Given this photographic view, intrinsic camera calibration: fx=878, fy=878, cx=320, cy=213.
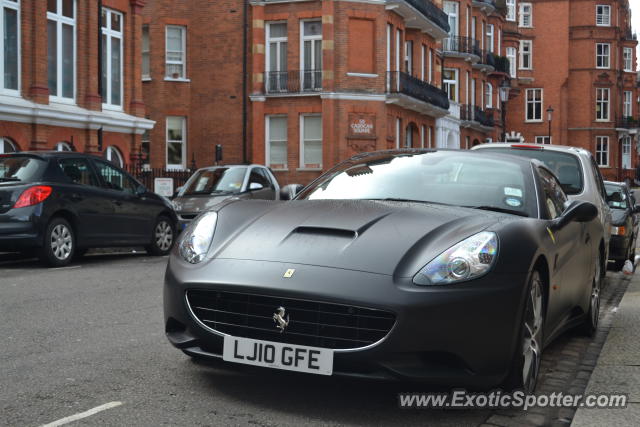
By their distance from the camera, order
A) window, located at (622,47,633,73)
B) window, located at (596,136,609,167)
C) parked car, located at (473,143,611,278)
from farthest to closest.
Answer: window, located at (622,47,633,73), window, located at (596,136,609,167), parked car, located at (473,143,611,278)

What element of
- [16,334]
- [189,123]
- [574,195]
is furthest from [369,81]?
[16,334]

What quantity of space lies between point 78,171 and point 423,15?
98.7 feet

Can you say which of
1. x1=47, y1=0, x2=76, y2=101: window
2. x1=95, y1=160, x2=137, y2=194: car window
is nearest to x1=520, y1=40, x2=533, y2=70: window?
x1=47, y1=0, x2=76, y2=101: window

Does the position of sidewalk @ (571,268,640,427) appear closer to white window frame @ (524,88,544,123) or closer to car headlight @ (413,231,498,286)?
car headlight @ (413,231,498,286)

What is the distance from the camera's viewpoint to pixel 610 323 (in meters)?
8.20

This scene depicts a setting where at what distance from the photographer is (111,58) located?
2739 cm

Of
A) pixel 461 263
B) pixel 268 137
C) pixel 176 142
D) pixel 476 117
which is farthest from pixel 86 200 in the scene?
pixel 476 117

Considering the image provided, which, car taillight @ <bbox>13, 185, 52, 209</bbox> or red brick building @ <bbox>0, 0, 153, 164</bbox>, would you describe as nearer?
car taillight @ <bbox>13, 185, 52, 209</bbox>

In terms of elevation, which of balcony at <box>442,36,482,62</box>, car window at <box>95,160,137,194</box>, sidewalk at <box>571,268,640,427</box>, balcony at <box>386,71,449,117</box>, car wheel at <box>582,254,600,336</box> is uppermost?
balcony at <box>442,36,482,62</box>

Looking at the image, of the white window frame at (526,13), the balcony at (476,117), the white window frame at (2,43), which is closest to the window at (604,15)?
the white window frame at (526,13)

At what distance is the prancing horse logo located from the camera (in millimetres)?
4477

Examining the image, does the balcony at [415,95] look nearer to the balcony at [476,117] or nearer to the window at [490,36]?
the balcony at [476,117]

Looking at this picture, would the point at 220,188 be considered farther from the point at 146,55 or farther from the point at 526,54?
the point at 526,54

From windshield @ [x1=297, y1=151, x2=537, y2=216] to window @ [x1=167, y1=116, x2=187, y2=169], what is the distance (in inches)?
1273
